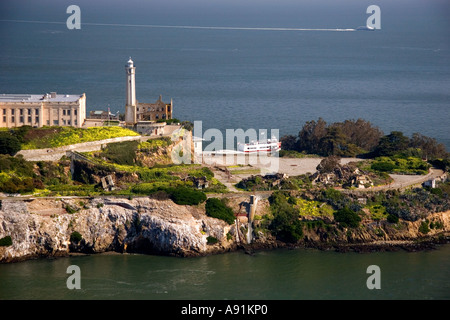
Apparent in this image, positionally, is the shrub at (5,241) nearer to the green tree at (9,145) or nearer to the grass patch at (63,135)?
the green tree at (9,145)

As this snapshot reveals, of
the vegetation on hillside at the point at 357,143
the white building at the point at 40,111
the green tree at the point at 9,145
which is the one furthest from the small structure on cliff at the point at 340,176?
the green tree at the point at 9,145

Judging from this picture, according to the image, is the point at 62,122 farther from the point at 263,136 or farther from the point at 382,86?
the point at 382,86

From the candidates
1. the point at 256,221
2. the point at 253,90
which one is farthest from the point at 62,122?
the point at 253,90

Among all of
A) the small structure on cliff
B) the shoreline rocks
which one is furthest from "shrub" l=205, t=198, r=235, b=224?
the small structure on cliff

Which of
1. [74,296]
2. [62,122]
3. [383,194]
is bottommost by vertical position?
[74,296]

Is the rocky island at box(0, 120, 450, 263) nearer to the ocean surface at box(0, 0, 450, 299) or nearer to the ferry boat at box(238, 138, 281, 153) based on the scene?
the ocean surface at box(0, 0, 450, 299)
